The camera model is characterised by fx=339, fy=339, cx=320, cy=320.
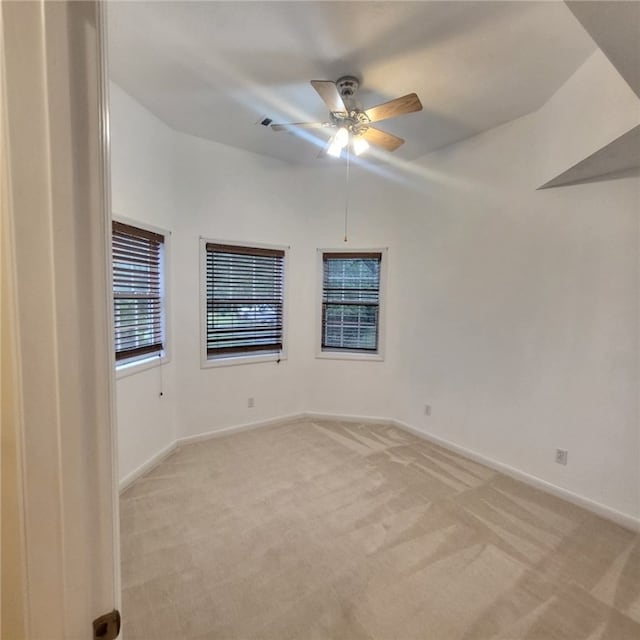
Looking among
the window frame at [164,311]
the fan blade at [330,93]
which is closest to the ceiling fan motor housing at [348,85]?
the fan blade at [330,93]

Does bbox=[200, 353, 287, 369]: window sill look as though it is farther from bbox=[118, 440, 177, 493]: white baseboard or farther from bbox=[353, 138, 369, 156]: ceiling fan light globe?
bbox=[353, 138, 369, 156]: ceiling fan light globe

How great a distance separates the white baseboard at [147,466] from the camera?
2678mm

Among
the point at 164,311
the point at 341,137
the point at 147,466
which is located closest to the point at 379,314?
the point at 341,137

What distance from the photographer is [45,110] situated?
461 mm

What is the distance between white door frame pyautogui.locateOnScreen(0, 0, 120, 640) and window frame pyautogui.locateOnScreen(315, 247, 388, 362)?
11.6ft

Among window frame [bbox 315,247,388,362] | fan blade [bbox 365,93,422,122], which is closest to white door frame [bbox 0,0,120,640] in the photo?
fan blade [bbox 365,93,422,122]

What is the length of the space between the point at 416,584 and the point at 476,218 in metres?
2.89

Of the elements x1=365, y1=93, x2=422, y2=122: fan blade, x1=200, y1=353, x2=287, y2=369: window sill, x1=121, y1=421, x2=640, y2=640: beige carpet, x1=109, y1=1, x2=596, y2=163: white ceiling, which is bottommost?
x1=121, y1=421, x2=640, y2=640: beige carpet

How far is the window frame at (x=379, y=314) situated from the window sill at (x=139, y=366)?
68.0 inches

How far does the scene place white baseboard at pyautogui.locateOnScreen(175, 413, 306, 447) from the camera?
344 centimetres

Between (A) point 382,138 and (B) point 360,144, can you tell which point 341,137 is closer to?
(B) point 360,144

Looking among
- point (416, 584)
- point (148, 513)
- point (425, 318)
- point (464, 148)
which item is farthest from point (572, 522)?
point (464, 148)

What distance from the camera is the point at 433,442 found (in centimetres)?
353

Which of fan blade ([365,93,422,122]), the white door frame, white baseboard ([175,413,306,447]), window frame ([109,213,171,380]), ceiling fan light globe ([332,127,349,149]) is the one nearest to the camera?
the white door frame
